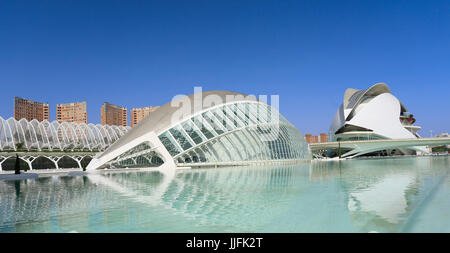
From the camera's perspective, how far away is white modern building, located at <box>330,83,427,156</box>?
75750 mm

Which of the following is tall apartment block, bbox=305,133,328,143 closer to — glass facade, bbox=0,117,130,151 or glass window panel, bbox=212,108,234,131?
glass facade, bbox=0,117,130,151

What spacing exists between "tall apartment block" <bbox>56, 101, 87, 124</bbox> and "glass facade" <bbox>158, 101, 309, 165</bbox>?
3238 inches

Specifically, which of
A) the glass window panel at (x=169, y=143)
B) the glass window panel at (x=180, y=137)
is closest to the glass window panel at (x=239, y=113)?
the glass window panel at (x=180, y=137)

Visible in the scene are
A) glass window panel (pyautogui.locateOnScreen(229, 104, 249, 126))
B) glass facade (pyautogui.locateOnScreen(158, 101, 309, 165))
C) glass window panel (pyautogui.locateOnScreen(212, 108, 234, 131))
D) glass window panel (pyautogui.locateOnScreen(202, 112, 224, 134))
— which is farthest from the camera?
glass window panel (pyautogui.locateOnScreen(229, 104, 249, 126))

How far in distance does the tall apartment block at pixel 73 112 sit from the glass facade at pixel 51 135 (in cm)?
5638

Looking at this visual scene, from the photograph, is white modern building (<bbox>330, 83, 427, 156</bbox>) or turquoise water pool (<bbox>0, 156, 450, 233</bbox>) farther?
white modern building (<bbox>330, 83, 427, 156</bbox>)

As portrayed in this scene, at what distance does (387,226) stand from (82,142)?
4761 centimetres

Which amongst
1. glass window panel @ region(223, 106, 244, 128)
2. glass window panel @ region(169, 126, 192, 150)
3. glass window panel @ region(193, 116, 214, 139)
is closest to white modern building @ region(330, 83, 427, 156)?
glass window panel @ region(223, 106, 244, 128)

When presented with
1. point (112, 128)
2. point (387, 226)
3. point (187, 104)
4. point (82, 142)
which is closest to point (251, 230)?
point (387, 226)

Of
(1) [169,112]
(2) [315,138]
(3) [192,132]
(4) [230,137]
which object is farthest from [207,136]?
(2) [315,138]

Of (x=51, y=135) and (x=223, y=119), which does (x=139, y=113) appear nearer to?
(x=51, y=135)

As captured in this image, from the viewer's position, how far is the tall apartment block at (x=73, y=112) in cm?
10409

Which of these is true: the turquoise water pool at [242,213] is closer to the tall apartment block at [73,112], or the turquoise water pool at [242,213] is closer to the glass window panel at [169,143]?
the glass window panel at [169,143]
